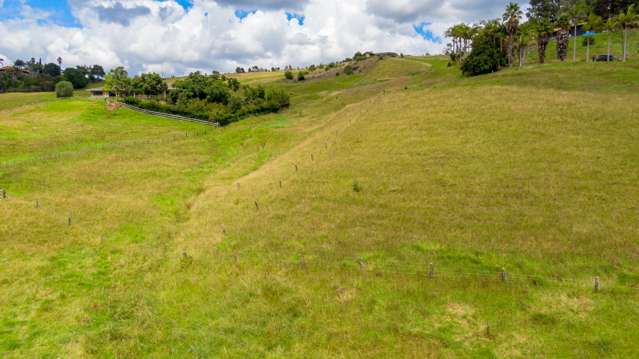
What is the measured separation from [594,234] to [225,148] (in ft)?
161

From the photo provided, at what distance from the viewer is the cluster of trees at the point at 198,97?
278 feet

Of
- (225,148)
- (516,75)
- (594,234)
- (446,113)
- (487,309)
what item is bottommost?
(487,309)

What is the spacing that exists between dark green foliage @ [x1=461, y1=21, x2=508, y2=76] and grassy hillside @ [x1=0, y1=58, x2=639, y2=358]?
2422cm

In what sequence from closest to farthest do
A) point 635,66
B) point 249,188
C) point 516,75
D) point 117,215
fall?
1. point 117,215
2. point 249,188
3. point 635,66
4. point 516,75

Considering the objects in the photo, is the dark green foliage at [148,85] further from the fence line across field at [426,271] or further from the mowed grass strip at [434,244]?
the fence line across field at [426,271]

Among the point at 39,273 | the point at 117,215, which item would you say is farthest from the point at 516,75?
the point at 39,273

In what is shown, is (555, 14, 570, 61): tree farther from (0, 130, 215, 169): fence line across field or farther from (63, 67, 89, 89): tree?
(63, 67, 89, 89): tree

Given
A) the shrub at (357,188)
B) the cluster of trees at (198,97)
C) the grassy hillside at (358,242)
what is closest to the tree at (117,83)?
the cluster of trees at (198,97)

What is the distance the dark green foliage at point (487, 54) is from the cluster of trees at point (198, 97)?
132 feet

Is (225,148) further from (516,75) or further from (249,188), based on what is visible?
(516,75)

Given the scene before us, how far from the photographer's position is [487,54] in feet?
243

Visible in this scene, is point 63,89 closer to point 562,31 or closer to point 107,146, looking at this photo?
point 107,146

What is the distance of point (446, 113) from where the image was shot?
153 feet

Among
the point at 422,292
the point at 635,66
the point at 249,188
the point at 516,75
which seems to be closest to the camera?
the point at 422,292
